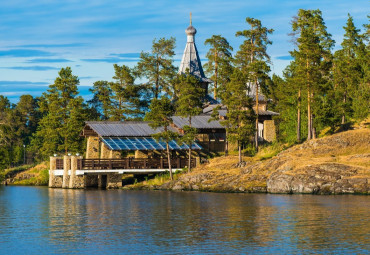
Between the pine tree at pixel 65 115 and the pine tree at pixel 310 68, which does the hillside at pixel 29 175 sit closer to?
the pine tree at pixel 65 115

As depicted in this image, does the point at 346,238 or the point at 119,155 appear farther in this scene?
the point at 119,155

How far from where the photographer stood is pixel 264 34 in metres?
85.5

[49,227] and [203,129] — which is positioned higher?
[203,129]

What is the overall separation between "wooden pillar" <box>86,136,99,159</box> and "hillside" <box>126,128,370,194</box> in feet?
28.0

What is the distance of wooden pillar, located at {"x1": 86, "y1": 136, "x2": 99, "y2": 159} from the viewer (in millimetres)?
76938

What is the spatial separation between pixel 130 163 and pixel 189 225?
33086 millimetres

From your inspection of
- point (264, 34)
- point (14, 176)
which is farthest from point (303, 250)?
point (14, 176)

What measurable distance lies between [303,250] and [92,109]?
264ft

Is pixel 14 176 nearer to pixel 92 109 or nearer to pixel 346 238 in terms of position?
pixel 92 109

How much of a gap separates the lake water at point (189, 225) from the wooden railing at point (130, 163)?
1240cm

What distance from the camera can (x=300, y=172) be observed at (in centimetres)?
5959

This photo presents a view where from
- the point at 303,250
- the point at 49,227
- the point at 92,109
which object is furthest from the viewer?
the point at 92,109

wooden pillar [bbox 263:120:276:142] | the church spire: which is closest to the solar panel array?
wooden pillar [bbox 263:120:276:142]

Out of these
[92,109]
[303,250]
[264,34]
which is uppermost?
[264,34]
